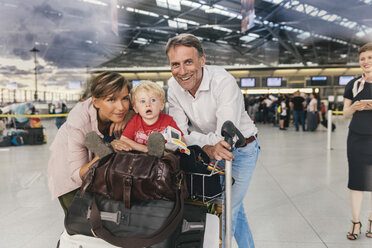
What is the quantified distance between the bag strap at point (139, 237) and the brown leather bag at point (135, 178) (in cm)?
7

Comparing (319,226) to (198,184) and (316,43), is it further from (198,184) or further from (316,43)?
(316,43)

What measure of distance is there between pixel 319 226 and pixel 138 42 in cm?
2836

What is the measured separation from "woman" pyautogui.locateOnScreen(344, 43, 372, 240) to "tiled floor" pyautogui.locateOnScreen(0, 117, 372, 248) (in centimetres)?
41

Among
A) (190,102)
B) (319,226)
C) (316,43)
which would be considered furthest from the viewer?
(316,43)

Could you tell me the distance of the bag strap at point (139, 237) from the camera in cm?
107

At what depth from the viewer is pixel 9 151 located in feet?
26.5

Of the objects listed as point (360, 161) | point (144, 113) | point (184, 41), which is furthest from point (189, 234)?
point (360, 161)

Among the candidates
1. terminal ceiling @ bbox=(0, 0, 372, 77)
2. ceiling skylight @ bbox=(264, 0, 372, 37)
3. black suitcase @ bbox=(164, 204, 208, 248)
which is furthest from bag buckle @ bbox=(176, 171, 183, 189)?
ceiling skylight @ bbox=(264, 0, 372, 37)

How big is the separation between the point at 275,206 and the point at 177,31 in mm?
24652

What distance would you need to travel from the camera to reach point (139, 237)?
107 cm

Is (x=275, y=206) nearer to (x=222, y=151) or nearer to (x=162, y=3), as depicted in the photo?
(x=222, y=151)

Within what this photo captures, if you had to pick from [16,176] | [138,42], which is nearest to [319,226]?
[16,176]

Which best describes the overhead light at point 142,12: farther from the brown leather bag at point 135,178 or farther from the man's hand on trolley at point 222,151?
the brown leather bag at point 135,178

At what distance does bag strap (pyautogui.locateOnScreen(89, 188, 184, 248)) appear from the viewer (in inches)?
42.2
